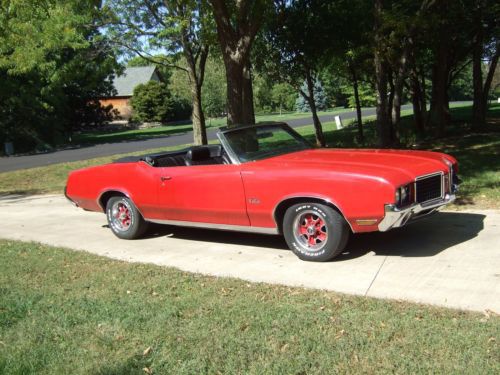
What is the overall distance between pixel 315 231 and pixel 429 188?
1.22 metres

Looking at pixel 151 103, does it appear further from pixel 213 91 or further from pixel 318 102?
pixel 318 102

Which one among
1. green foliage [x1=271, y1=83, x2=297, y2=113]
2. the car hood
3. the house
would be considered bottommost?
the car hood

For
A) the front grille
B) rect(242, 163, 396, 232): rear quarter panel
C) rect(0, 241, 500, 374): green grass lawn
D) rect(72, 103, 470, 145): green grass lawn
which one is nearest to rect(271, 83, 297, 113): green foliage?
rect(72, 103, 470, 145): green grass lawn

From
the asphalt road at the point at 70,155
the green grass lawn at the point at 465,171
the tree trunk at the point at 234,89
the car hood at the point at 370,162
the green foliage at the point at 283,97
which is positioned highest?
the green foliage at the point at 283,97

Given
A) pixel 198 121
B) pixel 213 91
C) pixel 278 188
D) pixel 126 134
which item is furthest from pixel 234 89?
pixel 213 91

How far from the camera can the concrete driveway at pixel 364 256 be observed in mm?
4711

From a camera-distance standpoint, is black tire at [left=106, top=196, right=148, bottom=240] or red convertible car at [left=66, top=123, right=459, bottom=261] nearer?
red convertible car at [left=66, top=123, right=459, bottom=261]

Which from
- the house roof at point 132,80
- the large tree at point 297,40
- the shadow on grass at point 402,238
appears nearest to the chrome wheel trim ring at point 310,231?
the shadow on grass at point 402,238

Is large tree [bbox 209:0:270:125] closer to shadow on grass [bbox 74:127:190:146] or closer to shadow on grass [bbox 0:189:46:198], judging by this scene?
shadow on grass [bbox 0:189:46:198]

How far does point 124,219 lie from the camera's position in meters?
7.41

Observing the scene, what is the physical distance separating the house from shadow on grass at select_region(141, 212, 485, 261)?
57213mm

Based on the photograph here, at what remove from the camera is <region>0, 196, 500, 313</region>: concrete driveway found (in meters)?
4.71

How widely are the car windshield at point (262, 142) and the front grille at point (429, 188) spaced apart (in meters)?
1.77

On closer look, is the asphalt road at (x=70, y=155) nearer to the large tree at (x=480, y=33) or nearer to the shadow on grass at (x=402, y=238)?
the large tree at (x=480, y=33)
